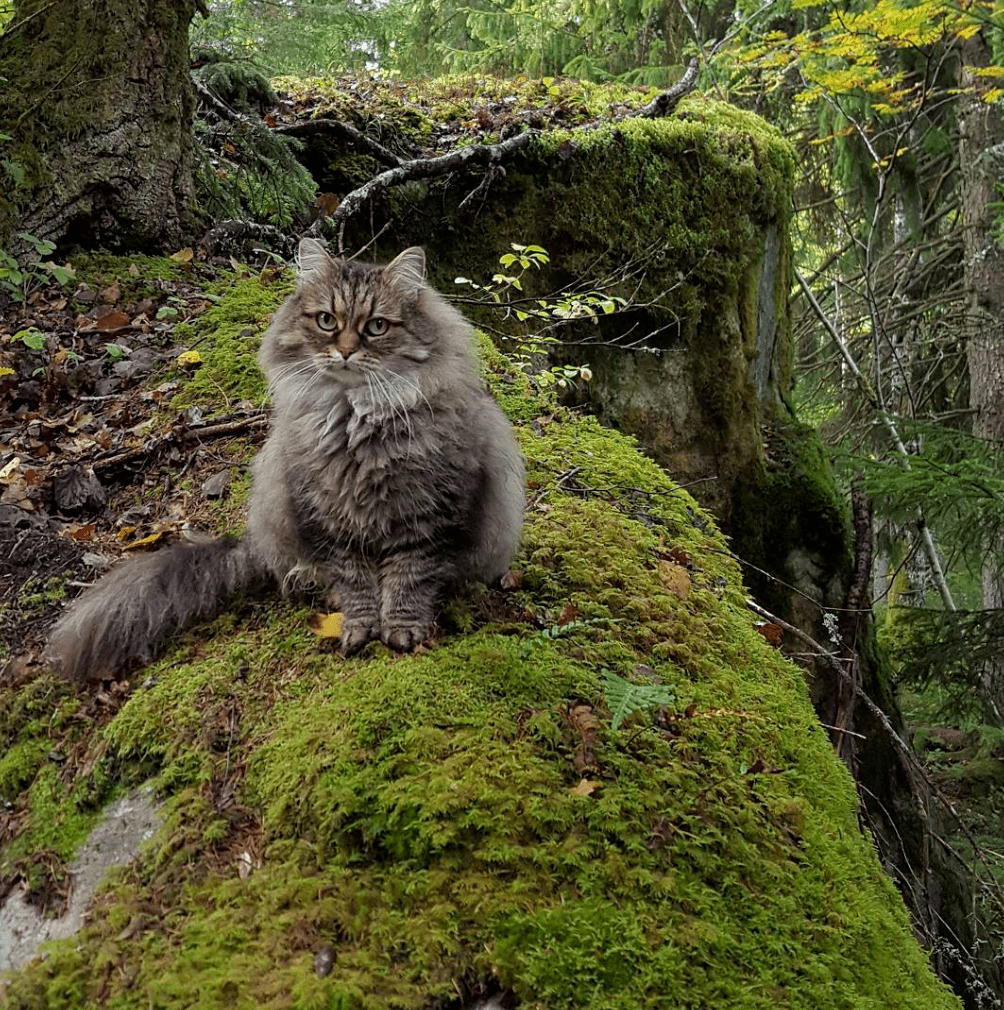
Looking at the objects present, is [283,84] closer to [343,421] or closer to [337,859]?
[343,421]

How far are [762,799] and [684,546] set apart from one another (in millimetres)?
1534

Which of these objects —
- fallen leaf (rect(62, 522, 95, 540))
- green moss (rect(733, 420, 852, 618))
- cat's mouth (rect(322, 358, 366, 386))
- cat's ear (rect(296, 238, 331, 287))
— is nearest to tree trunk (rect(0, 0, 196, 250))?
fallen leaf (rect(62, 522, 95, 540))

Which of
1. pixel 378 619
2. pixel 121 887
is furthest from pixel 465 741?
pixel 121 887

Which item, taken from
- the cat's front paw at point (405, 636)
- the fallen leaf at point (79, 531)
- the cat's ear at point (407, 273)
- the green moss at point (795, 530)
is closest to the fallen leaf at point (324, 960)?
the cat's front paw at point (405, 636)

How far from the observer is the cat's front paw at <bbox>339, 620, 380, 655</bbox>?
2.59 meters

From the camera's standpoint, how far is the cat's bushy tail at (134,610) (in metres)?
2.64

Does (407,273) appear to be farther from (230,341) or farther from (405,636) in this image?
(230,341)

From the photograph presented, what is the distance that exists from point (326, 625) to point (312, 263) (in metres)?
1.27

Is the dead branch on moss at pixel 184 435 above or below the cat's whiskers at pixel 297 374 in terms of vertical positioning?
below

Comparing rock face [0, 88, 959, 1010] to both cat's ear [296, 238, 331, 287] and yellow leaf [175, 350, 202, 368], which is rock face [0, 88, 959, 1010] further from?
yellow leaf [175, 350, 202, 368]

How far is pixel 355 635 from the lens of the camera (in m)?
2.61

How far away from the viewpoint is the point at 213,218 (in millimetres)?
5641

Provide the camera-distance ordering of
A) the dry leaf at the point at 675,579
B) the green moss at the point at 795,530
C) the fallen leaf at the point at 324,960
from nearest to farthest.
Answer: the fallen leaf at the point at 324,960
the dry leaf at the point at 675,579
the green moss at the point at 795,530

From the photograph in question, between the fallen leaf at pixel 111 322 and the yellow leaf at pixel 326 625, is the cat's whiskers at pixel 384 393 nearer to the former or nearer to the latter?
the yellow leaf at pixel 326 625
